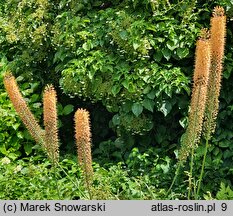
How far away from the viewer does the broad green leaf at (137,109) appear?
187 inches

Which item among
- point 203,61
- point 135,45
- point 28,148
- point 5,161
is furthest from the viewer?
point 28,148

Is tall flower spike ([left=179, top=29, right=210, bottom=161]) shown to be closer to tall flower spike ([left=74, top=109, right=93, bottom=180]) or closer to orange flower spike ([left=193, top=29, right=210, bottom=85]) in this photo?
orange flower spike ([left=193, top=29, right=210, bottom=85])

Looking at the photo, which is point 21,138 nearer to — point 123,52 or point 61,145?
point 61,145

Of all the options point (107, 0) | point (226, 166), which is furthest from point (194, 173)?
point (107, 0)

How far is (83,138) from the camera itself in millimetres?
3066

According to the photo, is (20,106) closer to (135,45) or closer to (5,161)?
(135,45)

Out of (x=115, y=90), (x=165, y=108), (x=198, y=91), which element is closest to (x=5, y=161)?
(x=115, y=90)

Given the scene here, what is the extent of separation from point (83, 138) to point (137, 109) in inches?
68.7

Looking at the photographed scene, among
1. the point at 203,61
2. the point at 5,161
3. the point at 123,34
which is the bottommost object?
the point at 5,161

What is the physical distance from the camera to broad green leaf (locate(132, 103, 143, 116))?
475cm

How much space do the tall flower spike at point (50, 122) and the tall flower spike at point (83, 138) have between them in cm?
14

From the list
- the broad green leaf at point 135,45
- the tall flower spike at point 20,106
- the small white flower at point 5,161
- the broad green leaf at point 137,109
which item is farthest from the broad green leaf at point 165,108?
the tall flower spike at point 20,106

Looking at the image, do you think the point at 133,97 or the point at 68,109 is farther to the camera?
the point at 68,109

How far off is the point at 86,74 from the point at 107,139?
1.11 metres
